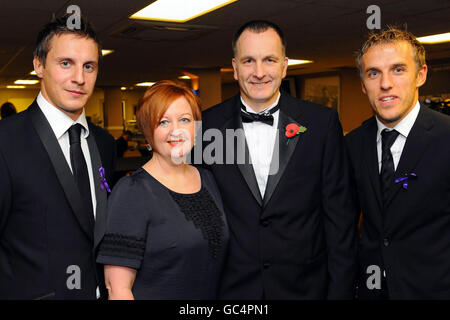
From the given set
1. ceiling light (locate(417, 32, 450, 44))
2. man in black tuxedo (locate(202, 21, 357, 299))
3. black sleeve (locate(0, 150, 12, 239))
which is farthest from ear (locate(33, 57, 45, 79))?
ceiling light (locate(417, 32, 450, 44))

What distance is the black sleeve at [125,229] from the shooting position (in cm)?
166

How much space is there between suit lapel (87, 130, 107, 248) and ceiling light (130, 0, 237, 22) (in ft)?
11.9

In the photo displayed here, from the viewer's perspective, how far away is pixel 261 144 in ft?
6.95

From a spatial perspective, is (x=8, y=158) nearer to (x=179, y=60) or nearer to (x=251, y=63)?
(x=251, y=63)

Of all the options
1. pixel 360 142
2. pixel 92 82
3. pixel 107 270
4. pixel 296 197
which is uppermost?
pixel 92 82

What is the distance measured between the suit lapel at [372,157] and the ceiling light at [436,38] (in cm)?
643

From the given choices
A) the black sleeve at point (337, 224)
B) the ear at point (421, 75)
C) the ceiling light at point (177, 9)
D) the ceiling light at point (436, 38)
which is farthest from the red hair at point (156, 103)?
the ceiling light at point (436, 38)

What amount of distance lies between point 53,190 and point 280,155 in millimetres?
1025

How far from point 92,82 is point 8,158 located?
505 mm

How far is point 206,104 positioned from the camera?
41.9 ft

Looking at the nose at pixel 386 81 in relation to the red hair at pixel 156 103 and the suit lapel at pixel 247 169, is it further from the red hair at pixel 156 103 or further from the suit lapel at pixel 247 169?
the red hair at pixel 156 103

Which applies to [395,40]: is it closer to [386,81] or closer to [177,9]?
[386,81]

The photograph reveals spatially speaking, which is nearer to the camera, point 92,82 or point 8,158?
point 8,158
